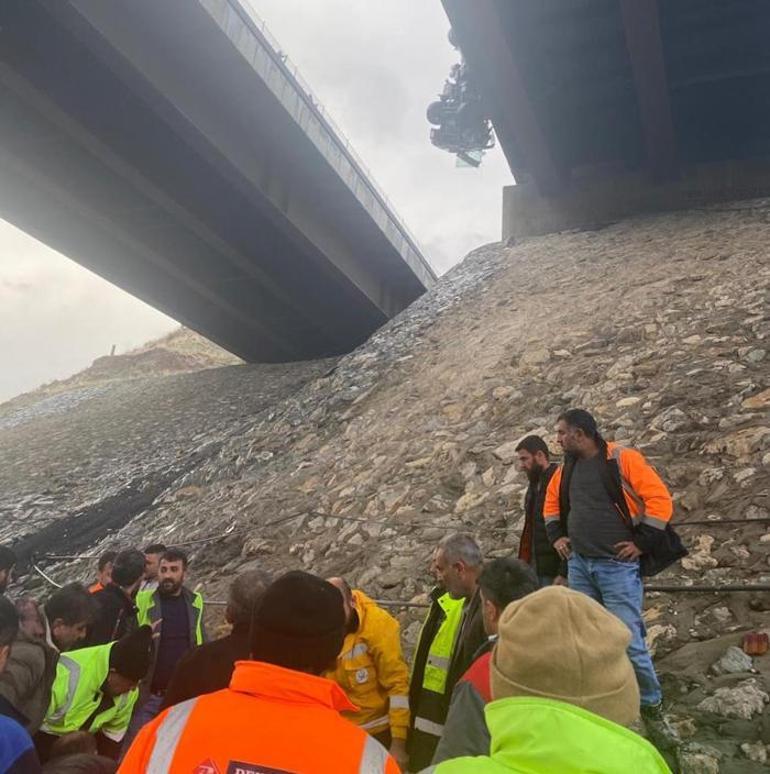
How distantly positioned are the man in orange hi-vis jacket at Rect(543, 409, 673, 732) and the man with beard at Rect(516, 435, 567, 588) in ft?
1.21

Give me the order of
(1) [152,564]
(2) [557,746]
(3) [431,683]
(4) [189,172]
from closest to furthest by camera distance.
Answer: (2) [557,746] < (3) [431,683] < (1) [152,564] < (4) [189,172]

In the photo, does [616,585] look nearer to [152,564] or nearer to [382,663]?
[382,663]

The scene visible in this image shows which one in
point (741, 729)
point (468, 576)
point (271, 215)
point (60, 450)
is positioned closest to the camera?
point (741, 729)

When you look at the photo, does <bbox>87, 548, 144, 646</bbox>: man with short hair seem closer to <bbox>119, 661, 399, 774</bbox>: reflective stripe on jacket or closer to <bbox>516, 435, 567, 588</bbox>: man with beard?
<bbox>516, 435, 567, 588</bbox>: man with beard

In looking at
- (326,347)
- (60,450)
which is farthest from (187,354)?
(60,450)

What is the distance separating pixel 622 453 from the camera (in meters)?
3.96

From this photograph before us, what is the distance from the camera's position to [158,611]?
446 centimetres

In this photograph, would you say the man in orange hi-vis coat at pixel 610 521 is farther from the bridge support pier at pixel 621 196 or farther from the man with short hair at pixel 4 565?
the bridge support pier at pixel 621 196

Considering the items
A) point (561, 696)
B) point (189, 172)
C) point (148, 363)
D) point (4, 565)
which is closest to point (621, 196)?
point (189, 172)

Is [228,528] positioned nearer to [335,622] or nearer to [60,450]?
[335,622]

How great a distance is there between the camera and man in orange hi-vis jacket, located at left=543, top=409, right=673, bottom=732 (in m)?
3.73

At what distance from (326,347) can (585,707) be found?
67.3ft

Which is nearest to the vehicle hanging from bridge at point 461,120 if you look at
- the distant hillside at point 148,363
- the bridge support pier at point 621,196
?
the bridge support pier at point 621,196

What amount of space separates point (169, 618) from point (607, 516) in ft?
9.70
